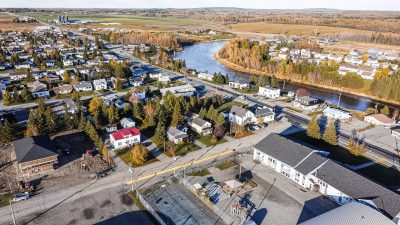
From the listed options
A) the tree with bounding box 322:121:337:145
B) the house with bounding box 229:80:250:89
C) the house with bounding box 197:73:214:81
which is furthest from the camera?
the house with bounding box 197:73:214:81

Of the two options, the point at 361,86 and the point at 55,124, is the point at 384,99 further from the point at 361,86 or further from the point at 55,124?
the point at 55,124

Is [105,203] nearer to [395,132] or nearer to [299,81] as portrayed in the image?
[395,132]

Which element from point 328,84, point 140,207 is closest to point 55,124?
point 140,207

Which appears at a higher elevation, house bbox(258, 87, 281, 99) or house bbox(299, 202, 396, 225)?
house bbox(299, 202, 396, 225)

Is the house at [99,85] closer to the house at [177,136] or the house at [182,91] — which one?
the house at [182,91]

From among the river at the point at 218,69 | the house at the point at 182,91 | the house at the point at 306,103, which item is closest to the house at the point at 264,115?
the house at the point at 306,103

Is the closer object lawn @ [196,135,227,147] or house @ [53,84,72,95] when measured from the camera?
lawn @ [196,135,227,147]

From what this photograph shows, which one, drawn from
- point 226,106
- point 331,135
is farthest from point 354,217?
point 226,106

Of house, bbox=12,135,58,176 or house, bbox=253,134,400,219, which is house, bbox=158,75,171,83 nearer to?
house, bbox=12,135,58,176

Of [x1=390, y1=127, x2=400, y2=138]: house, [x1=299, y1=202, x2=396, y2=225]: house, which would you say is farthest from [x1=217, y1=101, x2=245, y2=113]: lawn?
[x1=299, y1=202, x2=396, y2=225]: house
